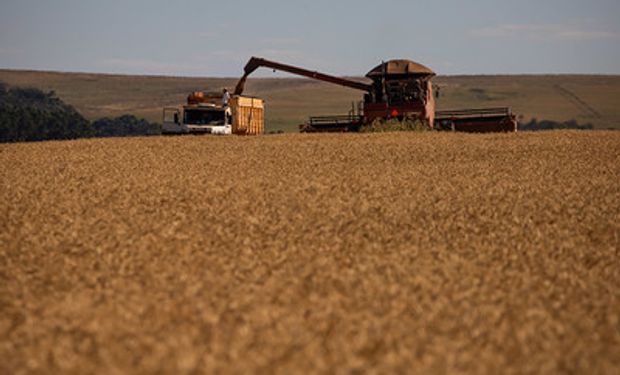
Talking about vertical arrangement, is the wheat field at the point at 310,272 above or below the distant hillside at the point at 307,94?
below

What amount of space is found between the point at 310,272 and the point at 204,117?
26.8 meters

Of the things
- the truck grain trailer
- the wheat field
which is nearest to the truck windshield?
the truck grain trailer

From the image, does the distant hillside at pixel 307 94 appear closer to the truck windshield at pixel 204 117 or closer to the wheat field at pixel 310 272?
the truck windshield at pixel 204 117

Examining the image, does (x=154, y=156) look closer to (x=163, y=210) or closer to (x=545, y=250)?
(x=163, y=210)

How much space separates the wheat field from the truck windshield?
15.4 meters

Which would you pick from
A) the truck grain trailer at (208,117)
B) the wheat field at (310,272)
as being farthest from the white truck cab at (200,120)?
the wheat field at (310,272)

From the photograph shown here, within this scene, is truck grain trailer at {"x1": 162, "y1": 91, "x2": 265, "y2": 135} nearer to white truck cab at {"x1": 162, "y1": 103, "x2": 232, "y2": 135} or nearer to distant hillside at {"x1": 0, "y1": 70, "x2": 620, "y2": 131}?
white truck cab at {"x1": 162, "y1": 103, "x2": 232, "y2": 135}

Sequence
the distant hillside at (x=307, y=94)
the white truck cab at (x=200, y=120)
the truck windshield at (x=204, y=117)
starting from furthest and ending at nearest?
the distant hillside at (x=307, y=94)
the truck windshield at (x=204, y=117)
the white truck cab at (x=200, y=120)

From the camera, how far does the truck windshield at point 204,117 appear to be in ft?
117

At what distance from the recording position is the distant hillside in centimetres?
11688

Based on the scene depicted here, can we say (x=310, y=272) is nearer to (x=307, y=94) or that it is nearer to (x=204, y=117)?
(x=204, y=117)

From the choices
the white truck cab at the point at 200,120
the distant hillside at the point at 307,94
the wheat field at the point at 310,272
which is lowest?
the wheat field at the point at 310,272

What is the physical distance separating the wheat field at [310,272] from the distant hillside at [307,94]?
87.6 metres

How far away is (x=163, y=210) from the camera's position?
1420cm
